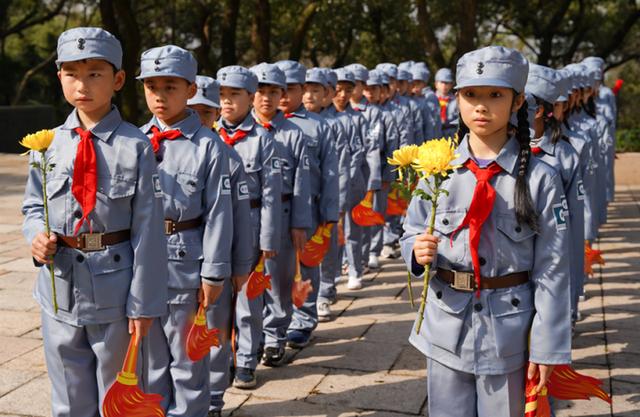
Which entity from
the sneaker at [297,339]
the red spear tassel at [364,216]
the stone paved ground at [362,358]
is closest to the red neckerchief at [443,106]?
the stone paved ground at [362,358]

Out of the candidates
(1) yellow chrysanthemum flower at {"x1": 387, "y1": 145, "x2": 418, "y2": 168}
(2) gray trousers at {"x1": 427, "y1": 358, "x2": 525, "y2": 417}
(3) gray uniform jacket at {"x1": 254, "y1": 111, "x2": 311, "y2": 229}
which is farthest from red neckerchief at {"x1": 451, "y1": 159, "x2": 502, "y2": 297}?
(3) gray uniform jacket at {"x1": 254, "y1": 111, "x2": 311, "y2": 229}

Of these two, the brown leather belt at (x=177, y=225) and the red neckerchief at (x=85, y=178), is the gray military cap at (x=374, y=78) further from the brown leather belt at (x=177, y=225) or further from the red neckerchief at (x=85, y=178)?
the red neckerchief at (x=85, y=178)

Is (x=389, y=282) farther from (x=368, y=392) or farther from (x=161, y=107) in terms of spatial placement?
(x=161, y=107)

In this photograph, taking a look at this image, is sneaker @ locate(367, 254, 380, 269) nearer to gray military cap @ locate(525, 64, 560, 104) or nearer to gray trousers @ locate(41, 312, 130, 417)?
gray military cap @ locate(525, 64, 560, 104)

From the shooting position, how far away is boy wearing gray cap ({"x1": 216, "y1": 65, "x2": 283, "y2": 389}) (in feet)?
18.4

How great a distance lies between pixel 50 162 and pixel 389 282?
5525 millimetres

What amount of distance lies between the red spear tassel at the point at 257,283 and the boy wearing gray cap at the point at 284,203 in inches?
14.0

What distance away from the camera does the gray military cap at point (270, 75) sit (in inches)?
237

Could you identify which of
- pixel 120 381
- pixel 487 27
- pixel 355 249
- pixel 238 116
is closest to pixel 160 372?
pixel 120 381

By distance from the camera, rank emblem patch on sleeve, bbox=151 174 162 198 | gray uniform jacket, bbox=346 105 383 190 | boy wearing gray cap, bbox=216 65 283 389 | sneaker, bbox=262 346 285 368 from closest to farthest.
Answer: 1. emblem patch on sleeve, bbox=151 174 162 198
2. boy wearing gray cap, bbox=216 65 283 389
3. sneaker, bbox=262 346 285 368
4. gray uniform jacket, bbox=346 105 383 190

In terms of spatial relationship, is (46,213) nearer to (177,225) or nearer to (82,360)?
(82,360)

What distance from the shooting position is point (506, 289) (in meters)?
3.38

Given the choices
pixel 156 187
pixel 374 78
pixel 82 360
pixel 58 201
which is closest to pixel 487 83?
pixel 156 187

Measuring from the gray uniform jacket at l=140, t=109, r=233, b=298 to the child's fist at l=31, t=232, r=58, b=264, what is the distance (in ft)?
2.96
